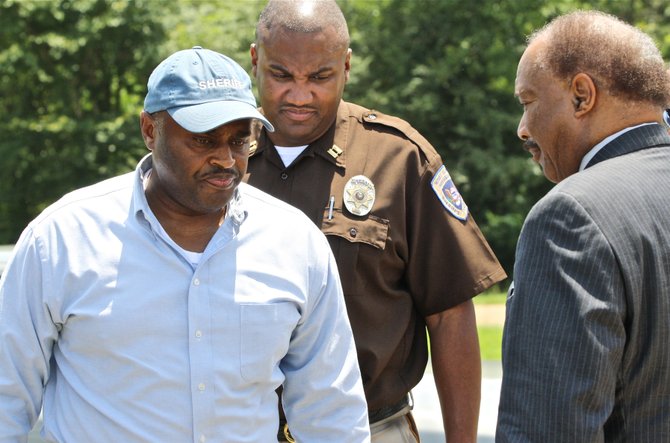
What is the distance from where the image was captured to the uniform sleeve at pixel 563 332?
2184 mm

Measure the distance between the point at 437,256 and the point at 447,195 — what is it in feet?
0.66

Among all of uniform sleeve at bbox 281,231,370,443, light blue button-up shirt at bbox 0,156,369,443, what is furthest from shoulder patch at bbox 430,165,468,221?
light blue button-up shirt at bbox 0,156,369,443

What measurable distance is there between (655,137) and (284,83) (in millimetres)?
1238

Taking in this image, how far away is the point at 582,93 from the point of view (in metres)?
2.43

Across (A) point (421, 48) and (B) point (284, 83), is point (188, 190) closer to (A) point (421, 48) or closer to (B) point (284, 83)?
(B) point (284, 83)

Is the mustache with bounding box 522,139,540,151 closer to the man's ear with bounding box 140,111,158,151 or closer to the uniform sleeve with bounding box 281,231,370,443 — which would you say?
the uniform sleeve with bounding box 281,231,370,443

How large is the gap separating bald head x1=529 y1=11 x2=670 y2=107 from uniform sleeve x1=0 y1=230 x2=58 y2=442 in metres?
1.34

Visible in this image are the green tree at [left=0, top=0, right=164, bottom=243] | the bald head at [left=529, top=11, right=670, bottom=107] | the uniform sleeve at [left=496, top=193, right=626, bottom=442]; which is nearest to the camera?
the uniform sleeve at [left=496, top=193, right=626, bottom=442]

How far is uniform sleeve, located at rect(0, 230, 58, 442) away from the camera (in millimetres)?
2396

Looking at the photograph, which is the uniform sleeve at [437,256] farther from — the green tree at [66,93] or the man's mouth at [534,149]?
the green tree at [66,93]

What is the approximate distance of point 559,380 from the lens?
221 cm

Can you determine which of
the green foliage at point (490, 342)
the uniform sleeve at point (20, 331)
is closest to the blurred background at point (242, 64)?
the green foliage at point (490, 342)

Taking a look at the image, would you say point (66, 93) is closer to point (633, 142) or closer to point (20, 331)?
point (20, 331)

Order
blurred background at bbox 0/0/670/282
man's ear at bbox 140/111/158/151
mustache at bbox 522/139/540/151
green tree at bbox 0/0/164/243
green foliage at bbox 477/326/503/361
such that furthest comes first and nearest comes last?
blurred background at bbox 0/0/670/282 → green tree at bbox 0/0/164/243 → green foliage at bbox 477/326/503/361 → mustache at bbox 522/139/540/151 → man's ear at bbox 140/111/158/151
